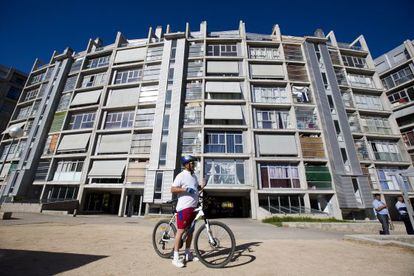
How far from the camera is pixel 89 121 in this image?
76.2ft

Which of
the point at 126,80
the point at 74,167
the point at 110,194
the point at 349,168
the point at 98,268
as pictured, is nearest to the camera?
the point at 98,268

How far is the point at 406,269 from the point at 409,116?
1267 inches

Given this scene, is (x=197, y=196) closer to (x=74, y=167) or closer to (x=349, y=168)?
(x=349, y=168)

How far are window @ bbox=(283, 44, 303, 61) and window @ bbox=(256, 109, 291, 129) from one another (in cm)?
779

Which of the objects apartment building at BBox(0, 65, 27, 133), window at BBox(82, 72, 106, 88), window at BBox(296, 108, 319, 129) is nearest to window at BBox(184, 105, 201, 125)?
window at BBox(296, 108, 319, 129)

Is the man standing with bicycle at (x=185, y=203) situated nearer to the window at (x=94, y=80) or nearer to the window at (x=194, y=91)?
the window at (x=194, y=91)

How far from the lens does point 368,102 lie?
2378 cm

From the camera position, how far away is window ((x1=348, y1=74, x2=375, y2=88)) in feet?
81.1

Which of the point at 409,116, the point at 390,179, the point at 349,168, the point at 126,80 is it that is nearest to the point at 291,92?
the point at 349,168

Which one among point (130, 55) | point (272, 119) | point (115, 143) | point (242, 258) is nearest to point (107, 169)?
point (115, 143)

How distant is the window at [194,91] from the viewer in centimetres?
2150

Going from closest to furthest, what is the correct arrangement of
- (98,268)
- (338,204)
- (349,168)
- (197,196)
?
1. (98,268)
2. (197,196)
3. (338,204)
4. (349,168)

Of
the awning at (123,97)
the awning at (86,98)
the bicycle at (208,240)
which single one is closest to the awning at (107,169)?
the awning at (123,97)

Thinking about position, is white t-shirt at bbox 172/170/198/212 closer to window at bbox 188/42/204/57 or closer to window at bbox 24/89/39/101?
window at bbox 188/42/204/57
